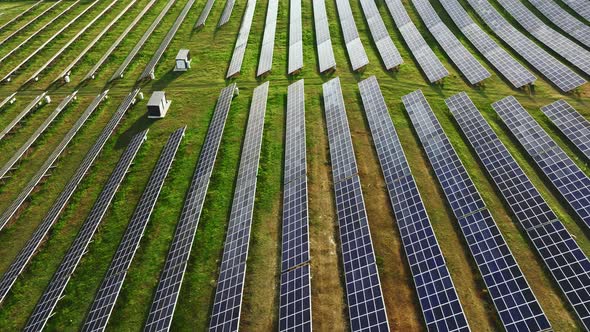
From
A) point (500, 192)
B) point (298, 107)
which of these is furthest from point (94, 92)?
point (500, 192)

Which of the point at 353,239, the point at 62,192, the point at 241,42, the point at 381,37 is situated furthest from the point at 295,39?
the point at 353,239

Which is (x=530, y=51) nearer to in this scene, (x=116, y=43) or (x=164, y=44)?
(x=164, y=44)

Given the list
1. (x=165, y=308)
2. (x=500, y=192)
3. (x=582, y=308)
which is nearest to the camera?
(x=582, y=308)

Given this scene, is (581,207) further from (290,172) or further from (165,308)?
(165,308)

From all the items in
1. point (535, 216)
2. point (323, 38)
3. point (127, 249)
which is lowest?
point (535, 216)

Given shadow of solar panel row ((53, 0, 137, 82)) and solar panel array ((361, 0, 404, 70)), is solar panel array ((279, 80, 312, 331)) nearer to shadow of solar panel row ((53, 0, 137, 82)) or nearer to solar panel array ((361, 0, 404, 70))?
solar panel array ((361, 0, 404, 70))

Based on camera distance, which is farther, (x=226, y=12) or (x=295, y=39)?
(x=226, y=12)
